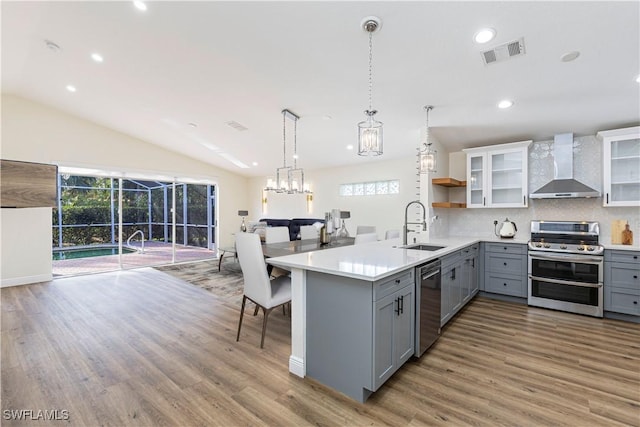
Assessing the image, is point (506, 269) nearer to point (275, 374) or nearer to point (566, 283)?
point (566, 283)

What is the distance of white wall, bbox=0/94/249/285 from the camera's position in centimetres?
482

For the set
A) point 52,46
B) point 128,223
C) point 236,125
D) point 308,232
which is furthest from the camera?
point 128,223

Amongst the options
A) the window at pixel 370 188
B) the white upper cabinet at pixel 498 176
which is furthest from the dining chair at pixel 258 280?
the window at pixel 370 188

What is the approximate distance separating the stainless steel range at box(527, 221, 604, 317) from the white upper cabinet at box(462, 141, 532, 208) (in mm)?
604

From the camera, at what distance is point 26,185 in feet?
5.74

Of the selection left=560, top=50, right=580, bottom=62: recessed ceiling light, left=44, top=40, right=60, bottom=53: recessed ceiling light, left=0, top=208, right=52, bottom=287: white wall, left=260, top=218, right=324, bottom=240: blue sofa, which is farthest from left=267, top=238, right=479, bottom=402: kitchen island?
left=0, top=208, right=52, bottom=287: white wall

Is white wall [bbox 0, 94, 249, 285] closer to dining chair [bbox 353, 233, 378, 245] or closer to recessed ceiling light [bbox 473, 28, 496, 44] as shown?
dining chair [bbox 353, 233, 378, 245]

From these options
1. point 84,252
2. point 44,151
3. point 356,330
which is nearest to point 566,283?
point 356,330

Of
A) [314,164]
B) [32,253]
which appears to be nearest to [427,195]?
[314,164]

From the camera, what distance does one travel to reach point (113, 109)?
5035mm

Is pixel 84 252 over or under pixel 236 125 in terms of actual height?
under

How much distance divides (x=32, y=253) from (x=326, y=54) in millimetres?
6131

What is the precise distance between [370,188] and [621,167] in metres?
4.08

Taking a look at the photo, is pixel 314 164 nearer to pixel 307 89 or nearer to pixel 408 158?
pixel 408 158
